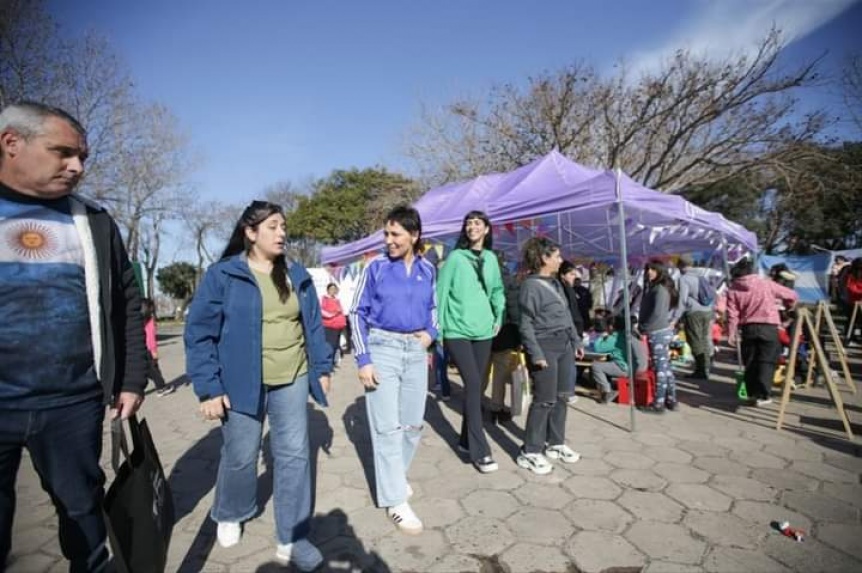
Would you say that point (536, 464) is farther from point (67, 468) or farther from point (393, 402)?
point (67, 468)

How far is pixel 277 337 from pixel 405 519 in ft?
4.57

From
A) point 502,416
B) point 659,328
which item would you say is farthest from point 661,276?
point 502,416

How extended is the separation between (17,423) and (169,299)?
37.0m

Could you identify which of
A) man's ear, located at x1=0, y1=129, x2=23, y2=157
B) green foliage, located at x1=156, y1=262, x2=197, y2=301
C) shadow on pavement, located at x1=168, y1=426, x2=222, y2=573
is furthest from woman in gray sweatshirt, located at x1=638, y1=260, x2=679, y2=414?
green foliage, located at x1=156, y1=262, x2=197, y2=301

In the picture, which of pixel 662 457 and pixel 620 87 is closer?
pixel 662 457

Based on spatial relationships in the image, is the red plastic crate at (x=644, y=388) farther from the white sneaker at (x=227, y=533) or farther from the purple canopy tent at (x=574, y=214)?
the white sneaker at (x=227, y=533)

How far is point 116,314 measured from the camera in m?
1.76

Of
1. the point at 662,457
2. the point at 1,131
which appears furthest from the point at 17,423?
the point at 662,457

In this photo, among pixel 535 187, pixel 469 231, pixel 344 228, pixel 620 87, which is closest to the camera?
pixel 469 231

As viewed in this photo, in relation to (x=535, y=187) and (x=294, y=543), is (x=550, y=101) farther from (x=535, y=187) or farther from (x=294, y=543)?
(x=294, y=543)

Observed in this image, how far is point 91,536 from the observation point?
1640 mm

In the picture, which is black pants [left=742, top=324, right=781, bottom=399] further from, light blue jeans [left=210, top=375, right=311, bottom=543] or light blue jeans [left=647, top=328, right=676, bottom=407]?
light blue jeans [left=210, top=375, right=311, bottom=543]

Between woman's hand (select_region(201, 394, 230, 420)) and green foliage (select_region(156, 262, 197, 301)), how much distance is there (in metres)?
Result: 35.1

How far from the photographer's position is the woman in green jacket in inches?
126
